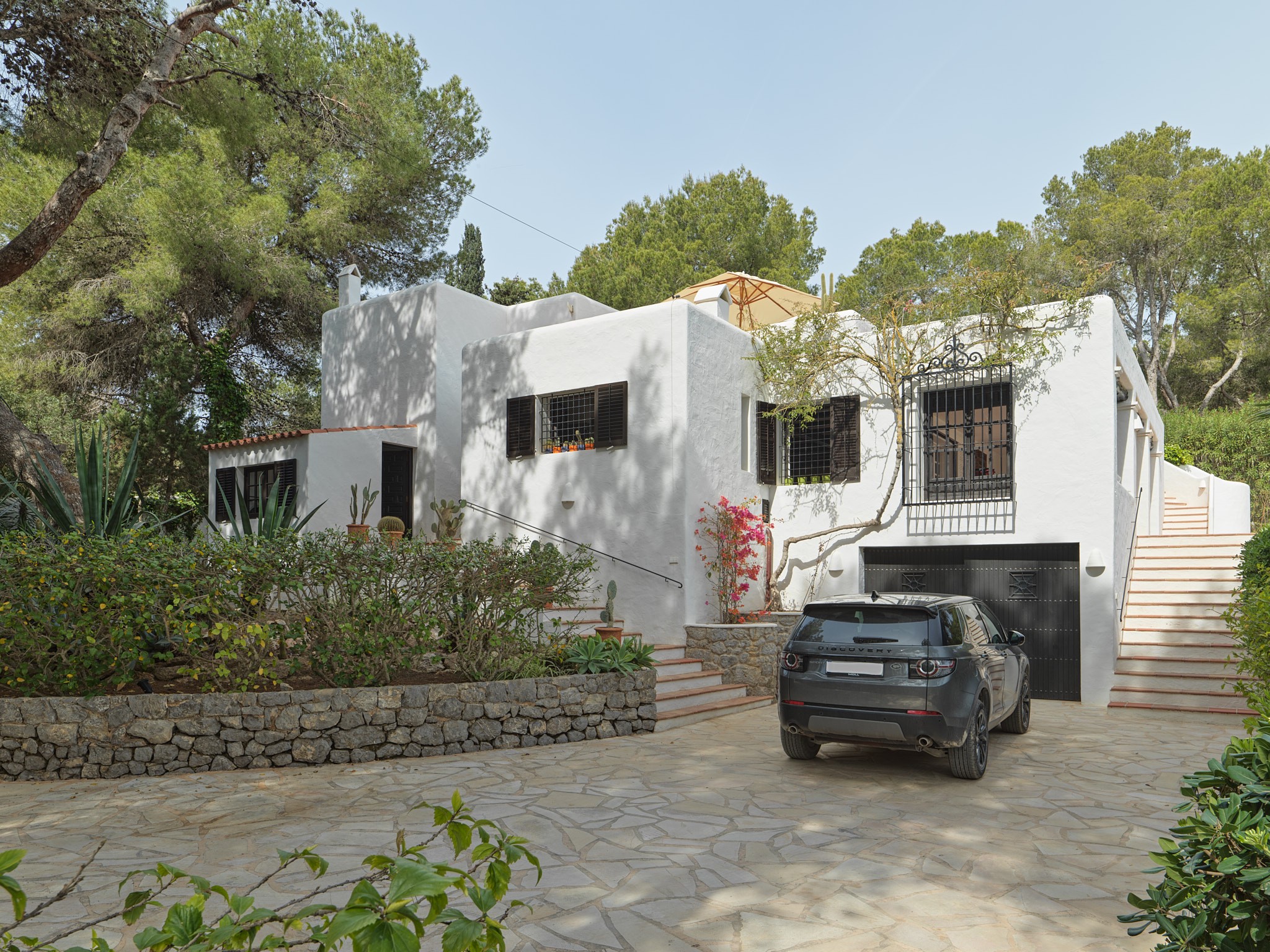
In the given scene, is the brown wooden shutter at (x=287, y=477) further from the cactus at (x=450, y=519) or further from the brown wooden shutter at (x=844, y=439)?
the brown wooden shutter at (x=844, y=439)

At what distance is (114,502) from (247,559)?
2.33 m

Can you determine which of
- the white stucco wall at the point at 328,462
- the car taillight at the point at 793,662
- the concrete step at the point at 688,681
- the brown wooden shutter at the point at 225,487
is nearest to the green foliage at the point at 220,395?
the brown wooden shutter at the point at 225,487

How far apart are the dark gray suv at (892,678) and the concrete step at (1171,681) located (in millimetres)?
5425

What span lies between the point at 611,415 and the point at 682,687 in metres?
4.35

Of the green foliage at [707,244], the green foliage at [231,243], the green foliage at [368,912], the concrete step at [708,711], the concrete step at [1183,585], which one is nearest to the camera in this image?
the green foliage at [368,912]

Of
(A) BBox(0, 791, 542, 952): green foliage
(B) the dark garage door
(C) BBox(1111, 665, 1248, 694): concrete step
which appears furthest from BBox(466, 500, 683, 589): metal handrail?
(A) BBox(0, 791, 542, 952): green foliage

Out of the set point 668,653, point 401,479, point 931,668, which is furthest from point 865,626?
point 401,479

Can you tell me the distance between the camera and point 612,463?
12898 mm

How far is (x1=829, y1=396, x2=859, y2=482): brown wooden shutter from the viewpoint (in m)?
13.6

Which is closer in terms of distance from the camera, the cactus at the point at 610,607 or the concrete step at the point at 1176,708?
the concrete step at the point at 1176,708

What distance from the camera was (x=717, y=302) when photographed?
1442 cm

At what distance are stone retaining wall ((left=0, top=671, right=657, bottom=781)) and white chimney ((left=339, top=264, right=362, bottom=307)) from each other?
1229 cm

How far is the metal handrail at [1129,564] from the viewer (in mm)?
13176

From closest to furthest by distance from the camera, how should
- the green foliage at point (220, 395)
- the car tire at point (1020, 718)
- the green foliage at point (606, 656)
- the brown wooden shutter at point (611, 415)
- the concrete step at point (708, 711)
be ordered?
the car tire at point (1020, 718), the green foliage at point (606, 656), the concrete step at point (708, 711), the brown wooden shutter at point (611, 415), the green foliage at point (220, 395)
